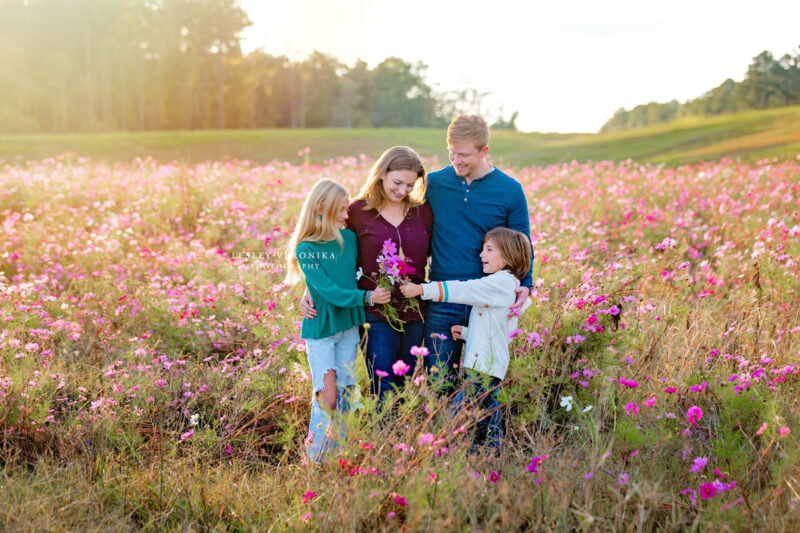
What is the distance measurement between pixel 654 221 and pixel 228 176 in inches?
265

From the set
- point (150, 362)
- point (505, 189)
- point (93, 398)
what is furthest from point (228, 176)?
point (505, 189)

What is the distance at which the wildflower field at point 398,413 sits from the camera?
2.56m

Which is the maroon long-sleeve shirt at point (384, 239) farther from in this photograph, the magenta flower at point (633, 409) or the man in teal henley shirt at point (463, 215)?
the magenta flower at point (633, 409)

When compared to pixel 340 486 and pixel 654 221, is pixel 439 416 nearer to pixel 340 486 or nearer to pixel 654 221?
pixel 340 486

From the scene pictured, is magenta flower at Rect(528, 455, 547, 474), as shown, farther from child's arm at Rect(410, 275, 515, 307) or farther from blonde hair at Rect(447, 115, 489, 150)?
Result: blonde hair at Rect(447, 115, 489, 150)

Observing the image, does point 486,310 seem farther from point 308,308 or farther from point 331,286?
point 308,308

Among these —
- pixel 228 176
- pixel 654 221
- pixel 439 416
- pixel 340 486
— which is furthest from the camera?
→ pixel 228 176

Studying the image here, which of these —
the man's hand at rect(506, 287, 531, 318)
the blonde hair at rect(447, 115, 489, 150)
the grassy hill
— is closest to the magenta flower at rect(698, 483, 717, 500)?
the man's hand at rect(506, 287, 531, 318)

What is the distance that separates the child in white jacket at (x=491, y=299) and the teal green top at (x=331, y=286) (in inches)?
13.1

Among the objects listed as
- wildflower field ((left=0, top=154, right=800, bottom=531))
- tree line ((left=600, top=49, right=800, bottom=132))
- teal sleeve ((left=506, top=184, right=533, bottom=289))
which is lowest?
wildflower field ((left=0, top=154, right=800, bottom=531))

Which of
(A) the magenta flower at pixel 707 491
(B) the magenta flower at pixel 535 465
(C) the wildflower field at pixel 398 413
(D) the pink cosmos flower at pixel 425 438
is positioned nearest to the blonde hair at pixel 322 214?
(C) the wildflower field at pixel 398 413

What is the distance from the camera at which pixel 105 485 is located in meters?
2.95

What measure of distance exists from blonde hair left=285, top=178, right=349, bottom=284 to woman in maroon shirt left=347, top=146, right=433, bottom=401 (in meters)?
0.18

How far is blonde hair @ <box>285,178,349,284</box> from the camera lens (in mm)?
3307
